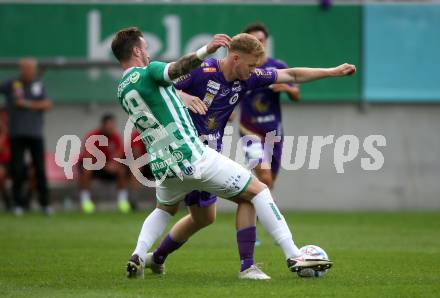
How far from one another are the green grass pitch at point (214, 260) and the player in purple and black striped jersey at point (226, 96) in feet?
1.00

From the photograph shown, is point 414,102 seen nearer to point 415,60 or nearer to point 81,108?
point 415,60

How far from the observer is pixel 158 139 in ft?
26.7

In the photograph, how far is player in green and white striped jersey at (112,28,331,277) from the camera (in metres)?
7.99

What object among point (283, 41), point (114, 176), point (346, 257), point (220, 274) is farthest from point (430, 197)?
point (220, 274)

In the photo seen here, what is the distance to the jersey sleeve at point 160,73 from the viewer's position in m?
7.82

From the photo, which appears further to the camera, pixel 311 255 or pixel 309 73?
pixel 309 73

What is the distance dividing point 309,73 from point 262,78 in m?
0.41

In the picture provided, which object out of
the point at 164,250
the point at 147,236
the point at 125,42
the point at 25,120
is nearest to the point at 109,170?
the point at 25,120

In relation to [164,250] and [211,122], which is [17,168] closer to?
[164,250]

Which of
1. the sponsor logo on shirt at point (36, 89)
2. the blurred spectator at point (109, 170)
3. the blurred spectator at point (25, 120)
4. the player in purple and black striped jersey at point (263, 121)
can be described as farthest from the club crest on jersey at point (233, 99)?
the blurred spectator at point (109, 170)

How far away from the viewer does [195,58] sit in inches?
301

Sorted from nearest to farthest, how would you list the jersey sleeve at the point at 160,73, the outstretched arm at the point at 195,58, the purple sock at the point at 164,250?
the outstretched arm at the point at 195,58 < the jersey sleeve at the point at 160,73 < the purple sock at the point at 164,250

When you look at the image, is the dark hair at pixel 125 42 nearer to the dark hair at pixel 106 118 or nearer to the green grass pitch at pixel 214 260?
the green grass pitch at pixel 214 260

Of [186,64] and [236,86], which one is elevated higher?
[186,64]
